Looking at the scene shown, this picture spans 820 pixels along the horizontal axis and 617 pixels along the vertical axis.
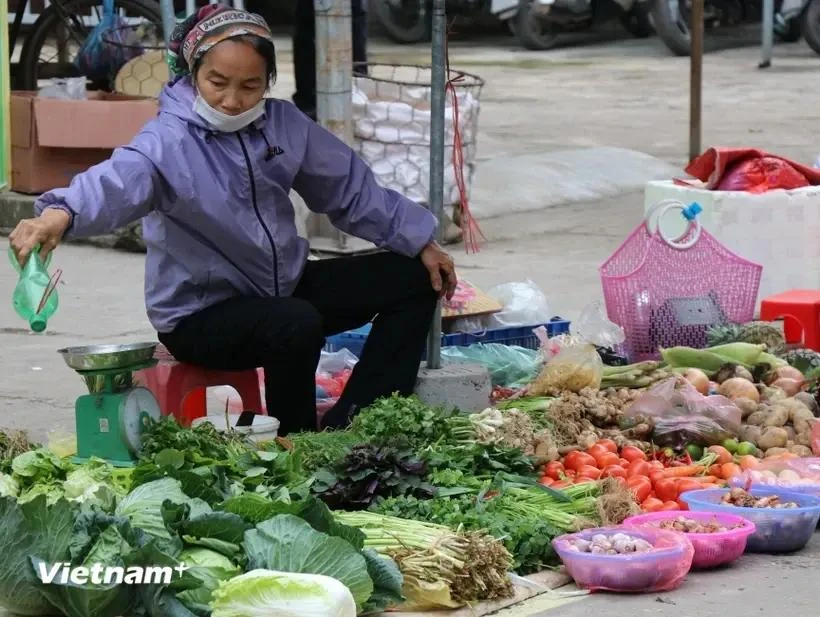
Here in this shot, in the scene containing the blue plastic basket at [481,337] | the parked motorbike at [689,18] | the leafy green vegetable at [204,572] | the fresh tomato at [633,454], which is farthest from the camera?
the parked motorbike at [689,18]

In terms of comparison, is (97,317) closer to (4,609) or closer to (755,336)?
A: (755,336)

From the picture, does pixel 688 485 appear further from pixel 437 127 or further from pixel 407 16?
pixel 407 16

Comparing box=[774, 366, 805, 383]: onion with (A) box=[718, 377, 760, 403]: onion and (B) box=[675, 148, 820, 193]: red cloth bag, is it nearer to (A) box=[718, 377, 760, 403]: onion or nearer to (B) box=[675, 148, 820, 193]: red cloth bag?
(A) box=[718, 377, 760, 403]: onion

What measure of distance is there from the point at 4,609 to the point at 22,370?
2540mm

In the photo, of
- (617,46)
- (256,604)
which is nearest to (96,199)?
(256,604)

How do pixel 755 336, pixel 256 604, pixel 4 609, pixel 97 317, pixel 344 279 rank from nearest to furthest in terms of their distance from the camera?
pixel 256 604
pixel 4 609
pixel 344 279
pixel 755 336
pixel 97 317

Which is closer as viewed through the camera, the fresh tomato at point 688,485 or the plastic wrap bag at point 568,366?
the fresh tomato at point 688,485

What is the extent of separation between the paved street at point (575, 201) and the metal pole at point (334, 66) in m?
0.97

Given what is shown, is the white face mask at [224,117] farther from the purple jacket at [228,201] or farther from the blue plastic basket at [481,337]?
the blue plastic basket at [481,337]

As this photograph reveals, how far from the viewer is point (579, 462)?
187 inches

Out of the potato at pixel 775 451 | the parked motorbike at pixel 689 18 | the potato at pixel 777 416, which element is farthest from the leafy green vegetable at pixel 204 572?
the parked motorbike at pixel 689 18

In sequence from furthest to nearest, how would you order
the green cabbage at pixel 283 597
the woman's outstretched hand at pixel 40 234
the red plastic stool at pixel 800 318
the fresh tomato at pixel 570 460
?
the red plastic stool at pixel 800 318, the fresh tomato at pixel 570 460, the woman's outstretched hand at pixel 40 234, the green cabbage at pixel 283 597

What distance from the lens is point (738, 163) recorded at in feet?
23.3

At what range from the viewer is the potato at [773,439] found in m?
5.00
